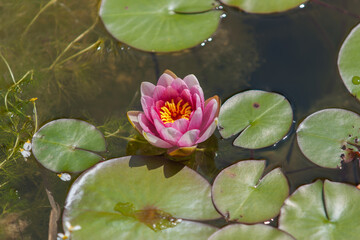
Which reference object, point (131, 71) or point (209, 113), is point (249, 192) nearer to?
point (209, 113)

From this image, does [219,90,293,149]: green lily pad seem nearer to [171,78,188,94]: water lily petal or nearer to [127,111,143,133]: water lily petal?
[171,78,188,94]: water lily petal

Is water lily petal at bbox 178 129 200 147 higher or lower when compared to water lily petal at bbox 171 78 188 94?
lower

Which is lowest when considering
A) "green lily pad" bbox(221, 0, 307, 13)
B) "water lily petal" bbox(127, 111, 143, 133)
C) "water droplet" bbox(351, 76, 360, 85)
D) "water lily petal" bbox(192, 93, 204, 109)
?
"water lily petal" bbox(127, 111, 143, 133)

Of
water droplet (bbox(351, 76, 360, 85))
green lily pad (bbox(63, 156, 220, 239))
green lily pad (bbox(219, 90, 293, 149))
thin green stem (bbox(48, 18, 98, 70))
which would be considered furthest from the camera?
thin green stem (bbox(48, 18, 98, 70))

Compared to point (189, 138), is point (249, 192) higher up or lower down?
lower down

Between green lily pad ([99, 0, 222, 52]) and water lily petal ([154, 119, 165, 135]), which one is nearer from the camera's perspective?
water lily petal ([154, 119, 165, 135])

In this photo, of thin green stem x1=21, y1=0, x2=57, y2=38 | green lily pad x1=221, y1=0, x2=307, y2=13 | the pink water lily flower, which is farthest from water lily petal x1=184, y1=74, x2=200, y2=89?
thin green stem x1=21, y1=0, x2=57, y2=38

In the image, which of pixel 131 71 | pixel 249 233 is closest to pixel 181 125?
pixel 249 233

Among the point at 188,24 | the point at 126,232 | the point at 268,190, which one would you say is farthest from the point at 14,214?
the point at 188,24
